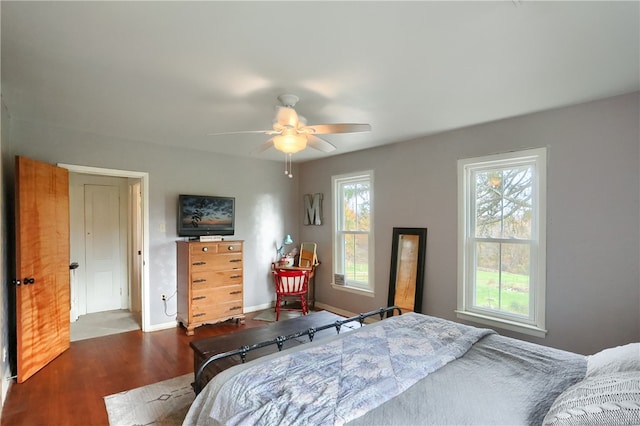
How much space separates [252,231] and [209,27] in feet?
12.1

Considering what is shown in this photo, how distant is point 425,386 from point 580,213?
2.27m

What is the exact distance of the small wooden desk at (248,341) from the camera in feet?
6.96

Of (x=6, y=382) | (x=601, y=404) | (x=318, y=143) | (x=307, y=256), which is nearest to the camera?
(x=601, y=404)

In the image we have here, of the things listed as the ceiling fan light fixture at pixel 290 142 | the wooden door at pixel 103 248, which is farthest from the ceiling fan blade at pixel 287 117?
the wooden door at pixel 103 248

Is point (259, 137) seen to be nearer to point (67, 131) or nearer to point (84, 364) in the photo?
point (67, 131)

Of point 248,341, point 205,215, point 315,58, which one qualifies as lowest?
point 248,341

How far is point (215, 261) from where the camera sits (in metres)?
4.24

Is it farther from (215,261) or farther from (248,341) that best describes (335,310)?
(248,341)

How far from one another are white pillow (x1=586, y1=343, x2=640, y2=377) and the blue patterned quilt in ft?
1.88

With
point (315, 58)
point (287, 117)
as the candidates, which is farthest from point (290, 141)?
point (315, 58)

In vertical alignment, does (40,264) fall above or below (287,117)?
below

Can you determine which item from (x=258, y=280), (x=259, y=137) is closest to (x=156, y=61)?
(x=259, y=137)

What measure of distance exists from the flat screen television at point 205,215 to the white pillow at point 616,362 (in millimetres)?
4131

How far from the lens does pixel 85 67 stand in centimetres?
207
